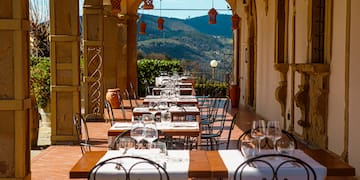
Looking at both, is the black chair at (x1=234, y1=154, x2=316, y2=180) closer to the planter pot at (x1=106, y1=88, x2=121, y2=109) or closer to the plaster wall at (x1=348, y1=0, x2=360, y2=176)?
the plaster wall at (x1=348, y1=0, x2=360, y2=176)

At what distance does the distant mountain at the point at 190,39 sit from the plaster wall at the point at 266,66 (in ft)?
42.6

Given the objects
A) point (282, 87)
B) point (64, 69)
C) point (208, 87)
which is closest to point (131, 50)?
point (208, 87)

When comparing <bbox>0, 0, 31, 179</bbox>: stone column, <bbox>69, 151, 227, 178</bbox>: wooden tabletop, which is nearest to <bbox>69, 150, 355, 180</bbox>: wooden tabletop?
<bbox>69, 151, 227, 178</bbox>: wooden tabletop

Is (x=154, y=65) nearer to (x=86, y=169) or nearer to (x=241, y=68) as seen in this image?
(x=241, y=68)

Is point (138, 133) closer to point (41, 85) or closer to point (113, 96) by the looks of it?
point (41, 85)

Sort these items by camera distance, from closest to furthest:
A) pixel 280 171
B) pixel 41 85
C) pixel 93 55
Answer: pixel 280 171 → pixel 41 85 → pixel 93 55

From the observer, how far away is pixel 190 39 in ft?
92.6

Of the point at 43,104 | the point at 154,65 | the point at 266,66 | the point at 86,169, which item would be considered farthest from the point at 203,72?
the point at 86,169

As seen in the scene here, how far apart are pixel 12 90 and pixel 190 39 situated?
23513mm

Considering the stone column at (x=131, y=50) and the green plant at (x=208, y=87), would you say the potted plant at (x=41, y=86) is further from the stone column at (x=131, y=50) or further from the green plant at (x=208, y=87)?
the green plant at (x=208, y=87)

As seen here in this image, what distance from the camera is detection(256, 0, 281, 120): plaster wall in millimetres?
11805

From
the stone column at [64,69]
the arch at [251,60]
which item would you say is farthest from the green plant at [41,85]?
the arch at [251,60]

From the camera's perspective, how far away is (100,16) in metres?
11.9

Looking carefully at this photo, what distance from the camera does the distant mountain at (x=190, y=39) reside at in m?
27.4
